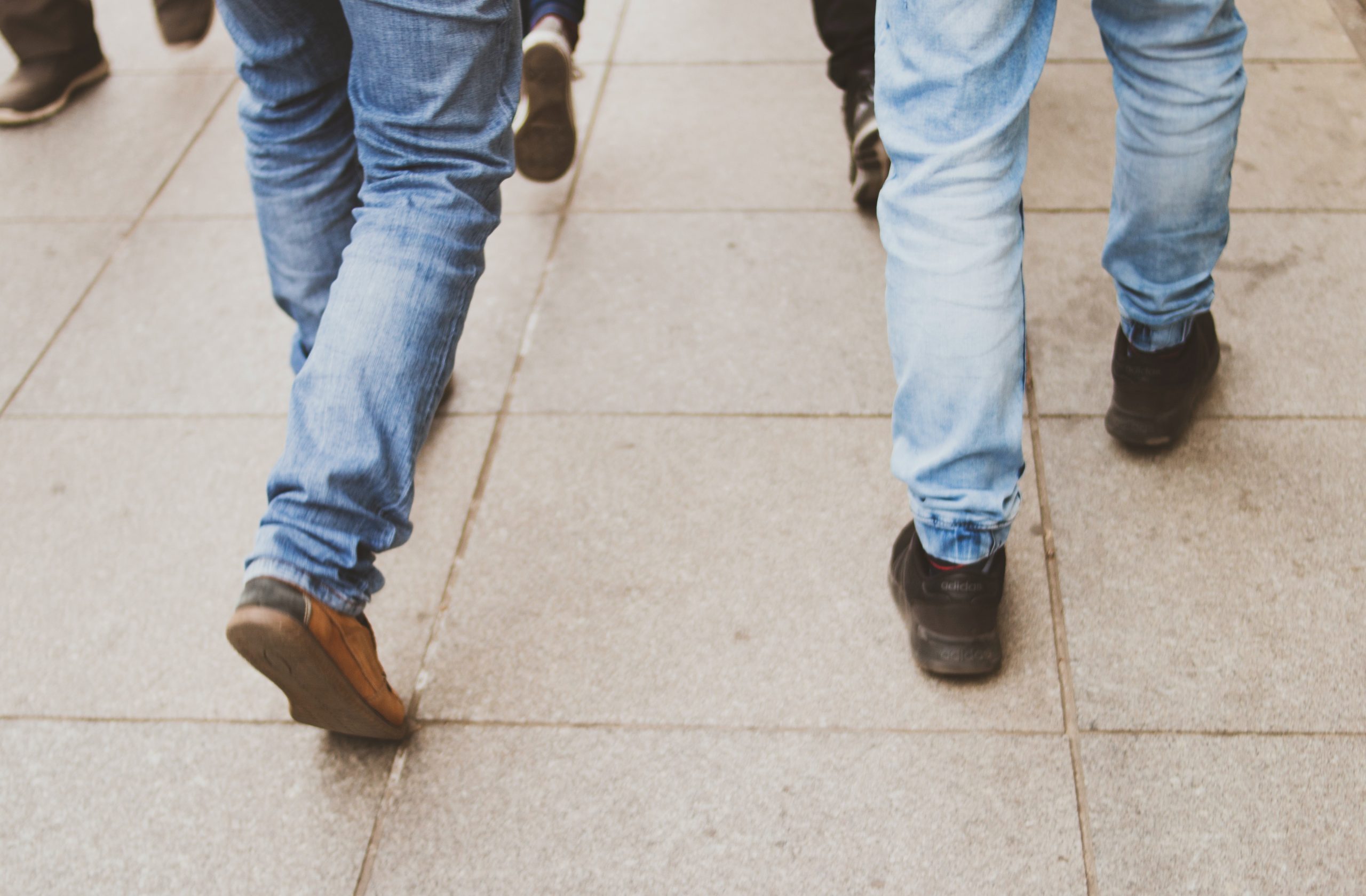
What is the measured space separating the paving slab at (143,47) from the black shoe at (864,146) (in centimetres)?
226

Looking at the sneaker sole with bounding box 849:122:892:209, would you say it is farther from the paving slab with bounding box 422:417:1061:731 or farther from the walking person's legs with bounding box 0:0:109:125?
the walking person's legs with bounding box 0:0:109:125

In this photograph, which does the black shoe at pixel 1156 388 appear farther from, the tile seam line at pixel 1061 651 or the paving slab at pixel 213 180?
the paving slab at pixel 213 180

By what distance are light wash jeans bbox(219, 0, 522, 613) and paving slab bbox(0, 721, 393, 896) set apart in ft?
1.27

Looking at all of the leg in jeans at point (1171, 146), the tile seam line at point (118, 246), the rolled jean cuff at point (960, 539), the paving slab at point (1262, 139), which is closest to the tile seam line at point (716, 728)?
the rolled jean cuff at point (960, 539)

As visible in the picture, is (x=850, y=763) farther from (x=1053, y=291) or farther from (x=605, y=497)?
(x=1053, y=291)

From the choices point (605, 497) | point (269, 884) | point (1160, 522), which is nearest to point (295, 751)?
point (269, 884)

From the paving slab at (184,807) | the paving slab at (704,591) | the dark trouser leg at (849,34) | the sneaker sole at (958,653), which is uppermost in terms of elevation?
the dark trouser leg at (849,34)

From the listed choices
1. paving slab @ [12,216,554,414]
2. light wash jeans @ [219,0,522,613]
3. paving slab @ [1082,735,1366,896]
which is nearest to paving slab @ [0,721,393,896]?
light wash jeans @ [219,0,522,613]

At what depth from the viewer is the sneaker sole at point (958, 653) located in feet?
6.04

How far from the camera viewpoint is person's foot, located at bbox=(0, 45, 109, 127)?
3.66 m

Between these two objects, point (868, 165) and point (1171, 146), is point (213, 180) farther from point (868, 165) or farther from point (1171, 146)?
point (1171, 146)

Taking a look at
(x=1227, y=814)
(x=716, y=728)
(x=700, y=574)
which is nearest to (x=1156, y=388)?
(x=1227, y=814)

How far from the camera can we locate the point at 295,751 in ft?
6.17

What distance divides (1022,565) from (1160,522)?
28 cm
